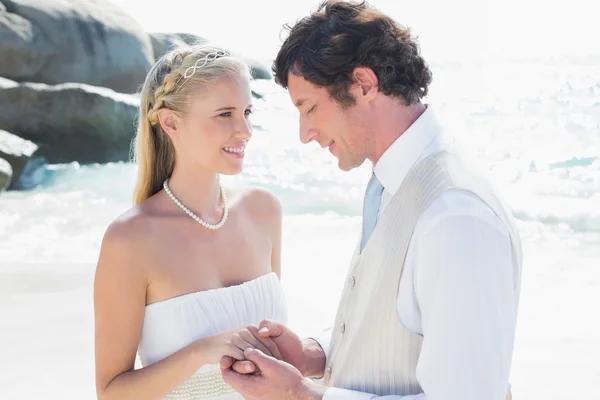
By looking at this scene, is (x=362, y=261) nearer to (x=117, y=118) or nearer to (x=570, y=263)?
(x=570, y=263)

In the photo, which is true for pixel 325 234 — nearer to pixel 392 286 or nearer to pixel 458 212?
pixel 392 286

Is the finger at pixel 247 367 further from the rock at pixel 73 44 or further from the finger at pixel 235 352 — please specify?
the rock at pixel 73 44

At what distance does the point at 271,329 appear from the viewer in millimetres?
2404

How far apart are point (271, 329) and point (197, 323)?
18.7 inches

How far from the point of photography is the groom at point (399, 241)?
1.59 metres

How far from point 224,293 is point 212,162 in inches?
18.8

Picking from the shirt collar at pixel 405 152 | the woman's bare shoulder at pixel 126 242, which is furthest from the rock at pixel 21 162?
the shirt collar at pixel 405 152

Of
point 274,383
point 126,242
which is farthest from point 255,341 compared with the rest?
point 126,242

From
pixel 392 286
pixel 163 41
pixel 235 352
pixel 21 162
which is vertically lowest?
pixel 21 162

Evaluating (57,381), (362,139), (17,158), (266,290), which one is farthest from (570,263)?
(17,158)

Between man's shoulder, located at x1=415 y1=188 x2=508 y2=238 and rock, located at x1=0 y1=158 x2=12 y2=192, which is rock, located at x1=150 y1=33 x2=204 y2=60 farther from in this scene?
man's shoulder, located at x1=415 y1=188 x2=508 y2=238

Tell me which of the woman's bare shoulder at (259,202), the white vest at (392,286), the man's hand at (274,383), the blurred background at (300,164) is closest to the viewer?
the white vest at (392,286)

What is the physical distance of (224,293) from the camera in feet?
9.40

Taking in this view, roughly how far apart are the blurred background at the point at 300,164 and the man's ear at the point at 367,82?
0.98 ft
